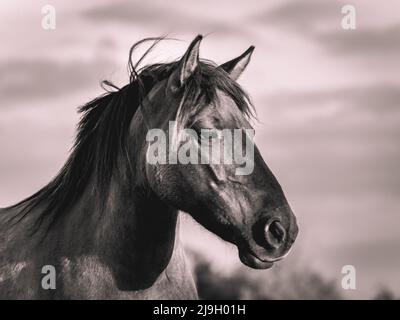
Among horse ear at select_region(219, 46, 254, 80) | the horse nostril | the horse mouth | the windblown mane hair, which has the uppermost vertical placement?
horse ear at select_region(219, 46, 254, 80)

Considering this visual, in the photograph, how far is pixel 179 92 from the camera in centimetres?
601

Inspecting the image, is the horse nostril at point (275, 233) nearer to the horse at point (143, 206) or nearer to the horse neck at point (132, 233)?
the horse at point (143, 206)

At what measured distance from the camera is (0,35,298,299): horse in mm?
5715

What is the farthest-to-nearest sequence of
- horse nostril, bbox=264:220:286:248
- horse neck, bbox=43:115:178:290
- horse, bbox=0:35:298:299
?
horse neck, bbox=43:115:178:290, horse, bbox=0:35:298:299, horse nostril, bbox=264:220:286:248

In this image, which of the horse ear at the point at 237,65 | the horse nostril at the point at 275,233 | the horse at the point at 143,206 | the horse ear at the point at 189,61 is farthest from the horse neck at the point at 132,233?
the horse ear at the point at 237,65

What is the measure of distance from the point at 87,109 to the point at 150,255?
1442mm

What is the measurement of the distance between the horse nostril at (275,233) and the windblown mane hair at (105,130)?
981mm

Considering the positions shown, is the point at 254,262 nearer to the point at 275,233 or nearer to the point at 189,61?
the point at 275,233

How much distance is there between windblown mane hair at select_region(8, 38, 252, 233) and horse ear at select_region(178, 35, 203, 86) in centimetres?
5

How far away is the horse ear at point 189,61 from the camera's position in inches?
229

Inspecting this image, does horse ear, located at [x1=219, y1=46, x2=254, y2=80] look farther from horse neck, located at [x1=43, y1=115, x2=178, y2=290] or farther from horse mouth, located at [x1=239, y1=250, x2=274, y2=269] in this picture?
→ horse mouth, located at [x1=239, y1=250, x2=274, y2=269]

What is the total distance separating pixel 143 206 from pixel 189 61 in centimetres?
112

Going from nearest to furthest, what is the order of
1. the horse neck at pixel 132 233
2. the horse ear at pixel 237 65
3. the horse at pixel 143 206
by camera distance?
the horse at pixel 143 206 → the horse neck at pixel 132 233 → the horse ear at pixel 237 65

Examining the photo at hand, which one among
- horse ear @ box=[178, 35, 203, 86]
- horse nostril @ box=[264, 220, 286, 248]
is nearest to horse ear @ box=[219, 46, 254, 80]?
horse ear @ box=[178, 35, 203, 86]
